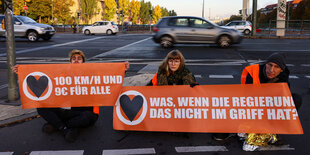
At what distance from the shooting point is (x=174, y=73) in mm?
3850

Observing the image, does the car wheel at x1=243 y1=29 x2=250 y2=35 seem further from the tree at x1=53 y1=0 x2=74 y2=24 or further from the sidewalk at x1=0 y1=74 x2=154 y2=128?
the tree at x1=53 y1=0 x2=74 y2=24

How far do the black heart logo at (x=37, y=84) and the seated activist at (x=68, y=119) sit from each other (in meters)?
0.23

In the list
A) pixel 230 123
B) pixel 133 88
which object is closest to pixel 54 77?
pixel 133 88

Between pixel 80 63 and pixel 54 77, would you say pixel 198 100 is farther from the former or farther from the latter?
pixel 54 77

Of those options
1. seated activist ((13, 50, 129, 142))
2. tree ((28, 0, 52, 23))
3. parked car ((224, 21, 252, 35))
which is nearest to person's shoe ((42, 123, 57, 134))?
seated activist ((13, 50, 129, 142))

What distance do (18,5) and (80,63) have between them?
159ft

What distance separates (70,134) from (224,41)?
12.0 meters

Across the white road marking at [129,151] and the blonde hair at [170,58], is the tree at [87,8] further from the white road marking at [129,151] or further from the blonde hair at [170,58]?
the white road marking at [129,151]

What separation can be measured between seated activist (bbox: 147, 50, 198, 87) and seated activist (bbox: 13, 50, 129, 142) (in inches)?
19.0

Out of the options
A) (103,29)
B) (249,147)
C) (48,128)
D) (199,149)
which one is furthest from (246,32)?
(48,128)

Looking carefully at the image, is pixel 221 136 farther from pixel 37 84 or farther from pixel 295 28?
pixel 295 28

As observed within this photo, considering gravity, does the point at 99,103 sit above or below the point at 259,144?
above

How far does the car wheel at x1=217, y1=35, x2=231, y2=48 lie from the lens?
14.2 metres

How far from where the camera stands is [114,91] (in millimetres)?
3729
